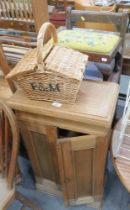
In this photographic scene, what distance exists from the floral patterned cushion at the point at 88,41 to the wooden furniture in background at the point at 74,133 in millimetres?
166

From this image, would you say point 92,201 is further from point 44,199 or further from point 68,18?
point 68,18

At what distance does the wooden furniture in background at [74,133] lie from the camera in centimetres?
87

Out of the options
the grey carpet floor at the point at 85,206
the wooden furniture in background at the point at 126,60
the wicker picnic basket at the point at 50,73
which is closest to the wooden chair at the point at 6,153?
the wicker picnic basket at the point at 50,73

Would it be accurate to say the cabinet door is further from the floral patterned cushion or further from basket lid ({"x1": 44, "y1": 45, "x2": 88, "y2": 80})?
the floral patterned cushion

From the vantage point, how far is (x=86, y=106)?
88cm

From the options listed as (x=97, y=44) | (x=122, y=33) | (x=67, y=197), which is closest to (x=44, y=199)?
(x=67, y=197)

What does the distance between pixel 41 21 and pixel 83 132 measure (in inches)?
23.9

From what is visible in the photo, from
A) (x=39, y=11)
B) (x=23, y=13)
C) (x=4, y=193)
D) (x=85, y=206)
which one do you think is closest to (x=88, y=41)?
(x=39, y=11)

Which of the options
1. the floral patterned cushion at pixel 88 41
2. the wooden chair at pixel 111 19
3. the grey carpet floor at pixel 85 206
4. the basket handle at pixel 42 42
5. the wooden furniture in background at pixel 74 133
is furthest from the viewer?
the grey carpet floor at pixel 85 206

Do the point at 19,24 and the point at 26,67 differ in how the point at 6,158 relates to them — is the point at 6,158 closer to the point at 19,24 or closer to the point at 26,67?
the point at 26,67

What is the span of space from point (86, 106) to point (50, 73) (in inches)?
8.0

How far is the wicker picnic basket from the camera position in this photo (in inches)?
30.9

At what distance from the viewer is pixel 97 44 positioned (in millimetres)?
1031

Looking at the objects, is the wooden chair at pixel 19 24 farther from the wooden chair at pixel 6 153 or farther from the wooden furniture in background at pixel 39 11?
the wooden chair at pixel 6 153
